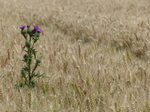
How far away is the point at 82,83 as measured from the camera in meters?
1.80

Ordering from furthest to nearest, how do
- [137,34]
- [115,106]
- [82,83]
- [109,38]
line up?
1. [109,38]
2. [137,34]
3. [82,83]
4. [115,106]

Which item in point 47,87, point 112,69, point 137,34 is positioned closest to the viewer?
point 47,87

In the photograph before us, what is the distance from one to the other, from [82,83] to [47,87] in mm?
267

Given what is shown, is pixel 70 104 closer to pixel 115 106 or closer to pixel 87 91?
pixel 87 91

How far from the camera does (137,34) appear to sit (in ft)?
10.8

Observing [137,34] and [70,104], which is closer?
[70,104]

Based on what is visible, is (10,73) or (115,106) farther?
(10,73)

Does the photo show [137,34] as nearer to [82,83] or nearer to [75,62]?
[75,62]

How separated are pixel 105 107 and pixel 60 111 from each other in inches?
9.4

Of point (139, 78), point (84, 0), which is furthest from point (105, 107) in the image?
point (84, 0)

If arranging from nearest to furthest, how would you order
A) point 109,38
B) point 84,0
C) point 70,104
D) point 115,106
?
1. point 115,106
2. point 70,104
3. point 109,38
4. point 84,0

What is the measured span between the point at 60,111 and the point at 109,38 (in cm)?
223

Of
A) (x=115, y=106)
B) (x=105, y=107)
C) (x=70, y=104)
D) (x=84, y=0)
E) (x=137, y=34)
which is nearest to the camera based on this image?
(x=115, y=106)

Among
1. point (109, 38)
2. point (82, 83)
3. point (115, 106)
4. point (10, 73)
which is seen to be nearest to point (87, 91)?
point (82, 83)
